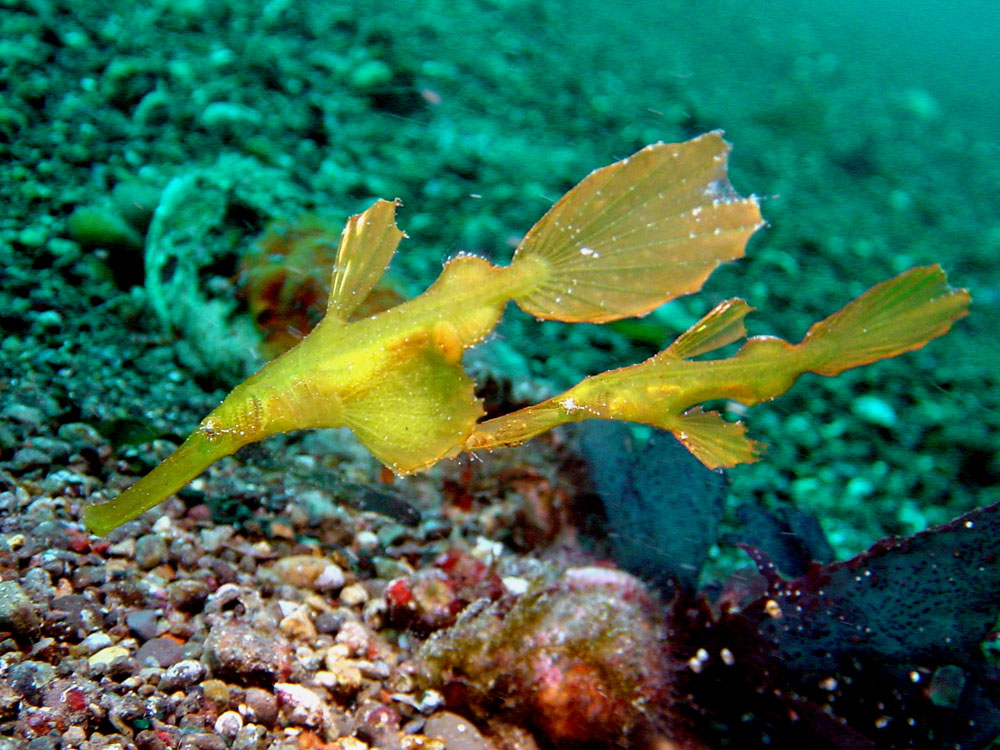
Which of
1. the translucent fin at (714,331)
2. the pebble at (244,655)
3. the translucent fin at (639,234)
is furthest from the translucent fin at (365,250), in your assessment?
the pebble at (244,655)

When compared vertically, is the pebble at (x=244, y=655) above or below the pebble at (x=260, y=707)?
above

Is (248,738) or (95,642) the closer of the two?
(248,738)

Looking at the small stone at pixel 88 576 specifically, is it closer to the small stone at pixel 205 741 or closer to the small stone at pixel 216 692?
A: the small stone at pixel 216 692

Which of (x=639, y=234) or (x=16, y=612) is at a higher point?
(x=639, y=234)

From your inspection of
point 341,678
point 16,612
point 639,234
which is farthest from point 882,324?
point 16,612

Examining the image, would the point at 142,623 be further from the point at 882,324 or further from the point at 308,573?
the point at 882,324

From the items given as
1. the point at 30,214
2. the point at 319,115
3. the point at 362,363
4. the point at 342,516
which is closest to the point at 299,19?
the point at 319,115

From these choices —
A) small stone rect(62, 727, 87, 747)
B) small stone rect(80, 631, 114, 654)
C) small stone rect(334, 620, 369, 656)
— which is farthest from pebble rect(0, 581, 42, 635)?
small stone rect(334, 620, 369, 656)
